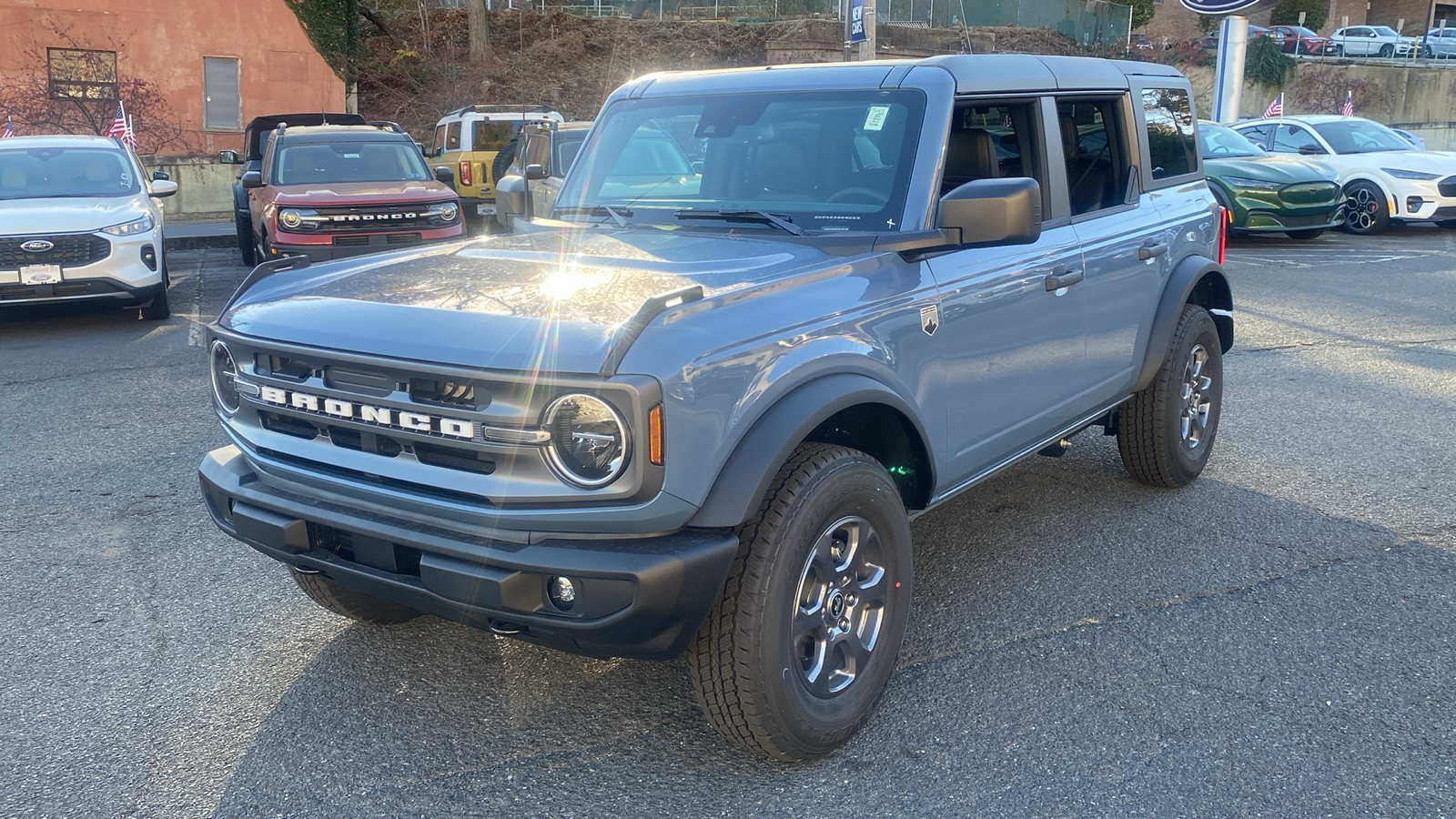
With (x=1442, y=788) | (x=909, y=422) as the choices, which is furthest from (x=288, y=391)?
(x=1442, y=788)

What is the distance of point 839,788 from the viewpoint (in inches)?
119

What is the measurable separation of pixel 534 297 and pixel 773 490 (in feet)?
2.60

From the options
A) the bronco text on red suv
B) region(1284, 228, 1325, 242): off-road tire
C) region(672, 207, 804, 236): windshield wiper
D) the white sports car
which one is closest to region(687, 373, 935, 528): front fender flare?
region(672, 207, 804, 236): windshield wiper

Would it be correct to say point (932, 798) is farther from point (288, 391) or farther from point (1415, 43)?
point (1415, 43)

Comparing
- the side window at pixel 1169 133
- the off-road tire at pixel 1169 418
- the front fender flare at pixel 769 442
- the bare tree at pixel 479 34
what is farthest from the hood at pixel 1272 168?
the bare tree at pixel 479 34

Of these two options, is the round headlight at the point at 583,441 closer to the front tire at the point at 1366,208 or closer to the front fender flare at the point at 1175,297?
the front fender flare at the point at 1175,297

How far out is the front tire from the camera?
16.5 m

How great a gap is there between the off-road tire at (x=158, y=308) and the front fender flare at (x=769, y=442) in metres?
9.09

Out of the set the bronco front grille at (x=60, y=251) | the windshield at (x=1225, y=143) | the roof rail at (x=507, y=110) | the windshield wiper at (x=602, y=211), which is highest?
the roof rail at (x=507, y=110)

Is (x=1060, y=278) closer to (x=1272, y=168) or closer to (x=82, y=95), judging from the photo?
(x=1272, y=168)

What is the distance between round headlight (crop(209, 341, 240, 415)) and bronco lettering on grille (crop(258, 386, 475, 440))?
282mm

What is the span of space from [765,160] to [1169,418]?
234 centimetres

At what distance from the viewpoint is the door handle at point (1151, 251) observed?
4.78m

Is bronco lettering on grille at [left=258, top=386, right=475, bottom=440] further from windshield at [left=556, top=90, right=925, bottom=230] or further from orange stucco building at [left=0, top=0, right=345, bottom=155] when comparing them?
orange stucco building at [left=0, top=0, right=345, bottom=155]
